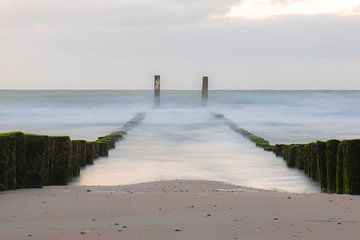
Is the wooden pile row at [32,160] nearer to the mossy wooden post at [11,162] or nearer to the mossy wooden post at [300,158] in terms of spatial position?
the mossy wooden post at [11,162]

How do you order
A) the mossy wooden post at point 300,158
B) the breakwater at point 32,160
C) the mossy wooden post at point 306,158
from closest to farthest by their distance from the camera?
1. the breakwater at point 32,160
2. the mossy wooden post at point 306,158
3. the mossy wooden post at point 300,158

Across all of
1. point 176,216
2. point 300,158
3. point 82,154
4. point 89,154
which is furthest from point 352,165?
point 89,154

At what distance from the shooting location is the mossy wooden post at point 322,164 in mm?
A: 13610

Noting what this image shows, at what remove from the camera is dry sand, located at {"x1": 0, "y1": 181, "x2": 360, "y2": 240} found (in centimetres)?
625

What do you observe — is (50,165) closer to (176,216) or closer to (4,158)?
(4,158)

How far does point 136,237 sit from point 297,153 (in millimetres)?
12471

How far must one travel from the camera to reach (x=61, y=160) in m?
13.2

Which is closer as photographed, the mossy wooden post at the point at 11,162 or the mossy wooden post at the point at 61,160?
the mossy wooden post at the point at 11,162

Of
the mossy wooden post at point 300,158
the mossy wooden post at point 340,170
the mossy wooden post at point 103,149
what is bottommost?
the mossy wooden post at point 103,149

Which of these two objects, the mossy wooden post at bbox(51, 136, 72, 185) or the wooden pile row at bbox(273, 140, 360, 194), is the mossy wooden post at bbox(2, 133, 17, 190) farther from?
the wooden pile row at bbox(273, 140, 360, 194)

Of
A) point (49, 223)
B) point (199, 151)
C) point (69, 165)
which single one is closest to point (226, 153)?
point (199, 151)

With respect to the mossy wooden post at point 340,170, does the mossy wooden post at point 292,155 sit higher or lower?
lower

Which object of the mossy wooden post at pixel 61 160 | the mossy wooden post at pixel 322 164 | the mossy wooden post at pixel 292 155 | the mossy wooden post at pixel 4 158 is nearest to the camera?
the mossy wooden post at pixel 4 158

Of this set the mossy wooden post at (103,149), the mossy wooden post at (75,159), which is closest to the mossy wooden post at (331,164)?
the mossy wooden post at (75,159)
